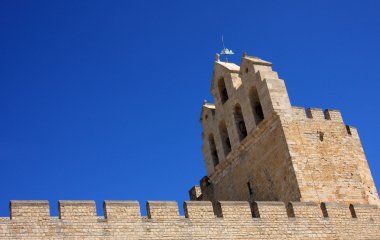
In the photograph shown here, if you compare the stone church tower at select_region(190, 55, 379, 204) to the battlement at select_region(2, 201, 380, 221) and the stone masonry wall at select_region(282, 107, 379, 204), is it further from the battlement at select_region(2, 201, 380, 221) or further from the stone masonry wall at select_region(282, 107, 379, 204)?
the battlement at select_region(2, 201, 380, 221)

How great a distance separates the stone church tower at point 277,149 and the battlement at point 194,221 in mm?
1145

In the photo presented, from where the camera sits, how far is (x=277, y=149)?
65.0 ft

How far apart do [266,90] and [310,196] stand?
4.09 m

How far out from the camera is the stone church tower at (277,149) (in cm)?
1922

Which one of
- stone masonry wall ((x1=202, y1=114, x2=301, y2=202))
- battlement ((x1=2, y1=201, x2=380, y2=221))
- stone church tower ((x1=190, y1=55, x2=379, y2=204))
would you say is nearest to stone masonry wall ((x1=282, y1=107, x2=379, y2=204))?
stone church tower ((x1=190, y1=55, x2=379, y2=204))

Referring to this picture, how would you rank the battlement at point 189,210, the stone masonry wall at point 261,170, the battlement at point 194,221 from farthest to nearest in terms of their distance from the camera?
the stone masonry wall at point 261,170 → the battlement at point 189,210 → the battlement at point 194,221

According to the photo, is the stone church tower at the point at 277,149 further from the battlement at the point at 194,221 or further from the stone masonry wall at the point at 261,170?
the battlement at the point at 194,221

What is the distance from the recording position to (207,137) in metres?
25.1

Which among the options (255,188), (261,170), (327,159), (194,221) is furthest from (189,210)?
(327,159)

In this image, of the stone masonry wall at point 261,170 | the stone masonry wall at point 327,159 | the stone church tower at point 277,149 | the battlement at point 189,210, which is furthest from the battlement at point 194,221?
the stone masonry wall at point 261,170

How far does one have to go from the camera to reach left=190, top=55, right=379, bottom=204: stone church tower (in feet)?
63.1

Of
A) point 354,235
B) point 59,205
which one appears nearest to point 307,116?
point 354,235

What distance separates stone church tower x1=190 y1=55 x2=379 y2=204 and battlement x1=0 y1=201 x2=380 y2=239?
3.76ft

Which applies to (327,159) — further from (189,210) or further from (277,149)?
(189,210)
